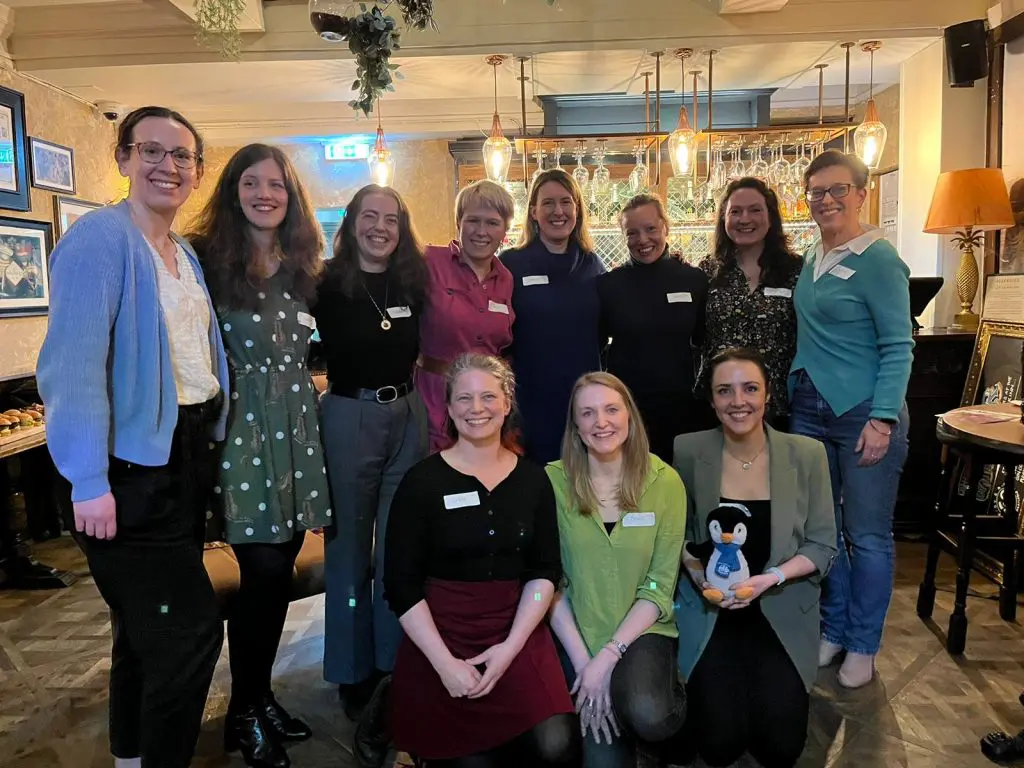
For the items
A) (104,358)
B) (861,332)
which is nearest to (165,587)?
(104,358)

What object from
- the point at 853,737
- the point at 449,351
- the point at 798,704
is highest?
the point at 449,351

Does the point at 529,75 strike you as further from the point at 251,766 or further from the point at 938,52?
the point at 251,766

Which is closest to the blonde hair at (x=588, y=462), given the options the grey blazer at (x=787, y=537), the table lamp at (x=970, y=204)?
the grey blazer at (x=787, y=537)

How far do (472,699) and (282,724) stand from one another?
81 cm

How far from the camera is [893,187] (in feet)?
19.2

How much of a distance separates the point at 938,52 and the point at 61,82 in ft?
17.9

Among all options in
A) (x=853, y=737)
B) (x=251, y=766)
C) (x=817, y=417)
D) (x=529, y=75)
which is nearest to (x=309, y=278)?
(x=251, y=766)

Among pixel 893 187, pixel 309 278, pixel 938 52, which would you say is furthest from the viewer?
pixel 893 187

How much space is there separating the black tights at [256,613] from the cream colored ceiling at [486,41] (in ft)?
10.2

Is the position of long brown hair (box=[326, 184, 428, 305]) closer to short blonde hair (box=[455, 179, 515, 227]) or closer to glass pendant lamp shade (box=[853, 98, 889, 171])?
short blonde hair (box=[455, 179, 515, 227])

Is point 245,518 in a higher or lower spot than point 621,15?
lower

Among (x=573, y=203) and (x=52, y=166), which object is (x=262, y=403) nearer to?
(x=573, y=203)

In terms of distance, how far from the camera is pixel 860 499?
2332mm

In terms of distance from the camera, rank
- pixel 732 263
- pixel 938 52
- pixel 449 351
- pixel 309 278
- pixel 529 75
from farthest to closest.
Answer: pixel 529 75, pixel 938 52, pixel 732 263, pixel 449 351, pixel 309 278
